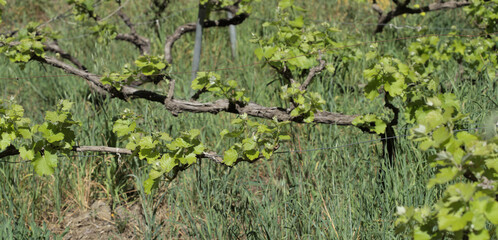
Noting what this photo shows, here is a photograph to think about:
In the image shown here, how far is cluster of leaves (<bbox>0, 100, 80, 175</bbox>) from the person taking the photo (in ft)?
7.20

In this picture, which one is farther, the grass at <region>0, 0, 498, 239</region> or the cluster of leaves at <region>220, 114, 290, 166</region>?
the grass at <region>0, 0, 498, 239</region>

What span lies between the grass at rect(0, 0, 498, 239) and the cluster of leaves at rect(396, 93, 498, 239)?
70 cm

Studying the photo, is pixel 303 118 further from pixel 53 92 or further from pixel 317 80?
pixel 53 92

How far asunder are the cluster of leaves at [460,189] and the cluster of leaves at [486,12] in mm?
2272

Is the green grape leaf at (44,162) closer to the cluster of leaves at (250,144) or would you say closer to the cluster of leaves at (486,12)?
the cluster of leaves at (250,144)

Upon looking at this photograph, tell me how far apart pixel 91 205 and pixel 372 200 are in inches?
62.3

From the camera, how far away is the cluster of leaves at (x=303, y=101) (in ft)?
7.64

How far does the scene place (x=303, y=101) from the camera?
2.35 metres

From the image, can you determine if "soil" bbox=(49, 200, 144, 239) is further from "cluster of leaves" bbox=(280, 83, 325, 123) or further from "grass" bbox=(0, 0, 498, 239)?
"cluster of leaves" bbox=(280, 83, 325, 123)

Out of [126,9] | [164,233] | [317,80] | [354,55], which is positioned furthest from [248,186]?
[126,9]

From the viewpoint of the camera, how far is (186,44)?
466 centimetres

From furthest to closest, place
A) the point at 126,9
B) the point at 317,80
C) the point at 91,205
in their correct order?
the point at 126,9, the point at 317,80, the point at 91,205

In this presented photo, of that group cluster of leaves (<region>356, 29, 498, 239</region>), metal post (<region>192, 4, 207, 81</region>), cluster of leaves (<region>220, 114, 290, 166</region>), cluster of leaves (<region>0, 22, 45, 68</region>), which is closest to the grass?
metal post (<region>192, 4, 207, 81</region>)

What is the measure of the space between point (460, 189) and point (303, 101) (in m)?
1.10
